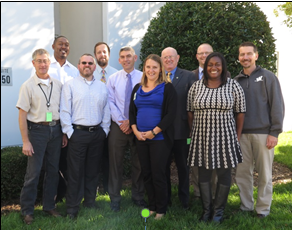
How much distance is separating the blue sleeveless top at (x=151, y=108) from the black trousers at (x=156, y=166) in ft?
0.48

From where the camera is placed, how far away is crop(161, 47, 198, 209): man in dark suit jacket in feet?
16.3

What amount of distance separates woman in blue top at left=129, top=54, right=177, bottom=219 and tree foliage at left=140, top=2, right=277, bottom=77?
215 centimetres

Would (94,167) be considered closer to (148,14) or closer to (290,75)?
(148,14)

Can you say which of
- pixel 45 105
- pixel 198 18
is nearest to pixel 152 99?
pixel 45 105

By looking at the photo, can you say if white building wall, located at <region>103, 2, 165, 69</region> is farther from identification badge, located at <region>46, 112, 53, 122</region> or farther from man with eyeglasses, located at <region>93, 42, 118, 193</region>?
identification badge, located at <region>46, 112, 53, 122</region>

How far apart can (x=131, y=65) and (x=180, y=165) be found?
1688 mm

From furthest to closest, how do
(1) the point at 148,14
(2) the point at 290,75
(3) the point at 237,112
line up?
(2) the point at 290,75 → (1) the point at 148,14 → (3) the point at 237,112

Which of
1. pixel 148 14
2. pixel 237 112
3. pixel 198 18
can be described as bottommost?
pixel 237 112

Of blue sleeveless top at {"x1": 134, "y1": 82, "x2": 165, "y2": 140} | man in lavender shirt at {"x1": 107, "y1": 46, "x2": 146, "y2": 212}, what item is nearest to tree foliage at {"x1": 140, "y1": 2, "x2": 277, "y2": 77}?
→ man in lavender shirt at {"x1": 107, "y1": 46, "x2": 146, "y2": 212}

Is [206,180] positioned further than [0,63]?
No

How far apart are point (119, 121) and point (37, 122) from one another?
3.83 ft

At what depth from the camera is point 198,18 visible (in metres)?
6.65

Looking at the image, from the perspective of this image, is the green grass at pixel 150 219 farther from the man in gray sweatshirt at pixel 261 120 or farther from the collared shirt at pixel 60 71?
the collared shirt at pixel 60 71

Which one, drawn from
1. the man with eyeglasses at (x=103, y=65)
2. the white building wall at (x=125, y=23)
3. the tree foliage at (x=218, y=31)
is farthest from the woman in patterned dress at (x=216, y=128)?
the white building wall at (x=125, y=23)
